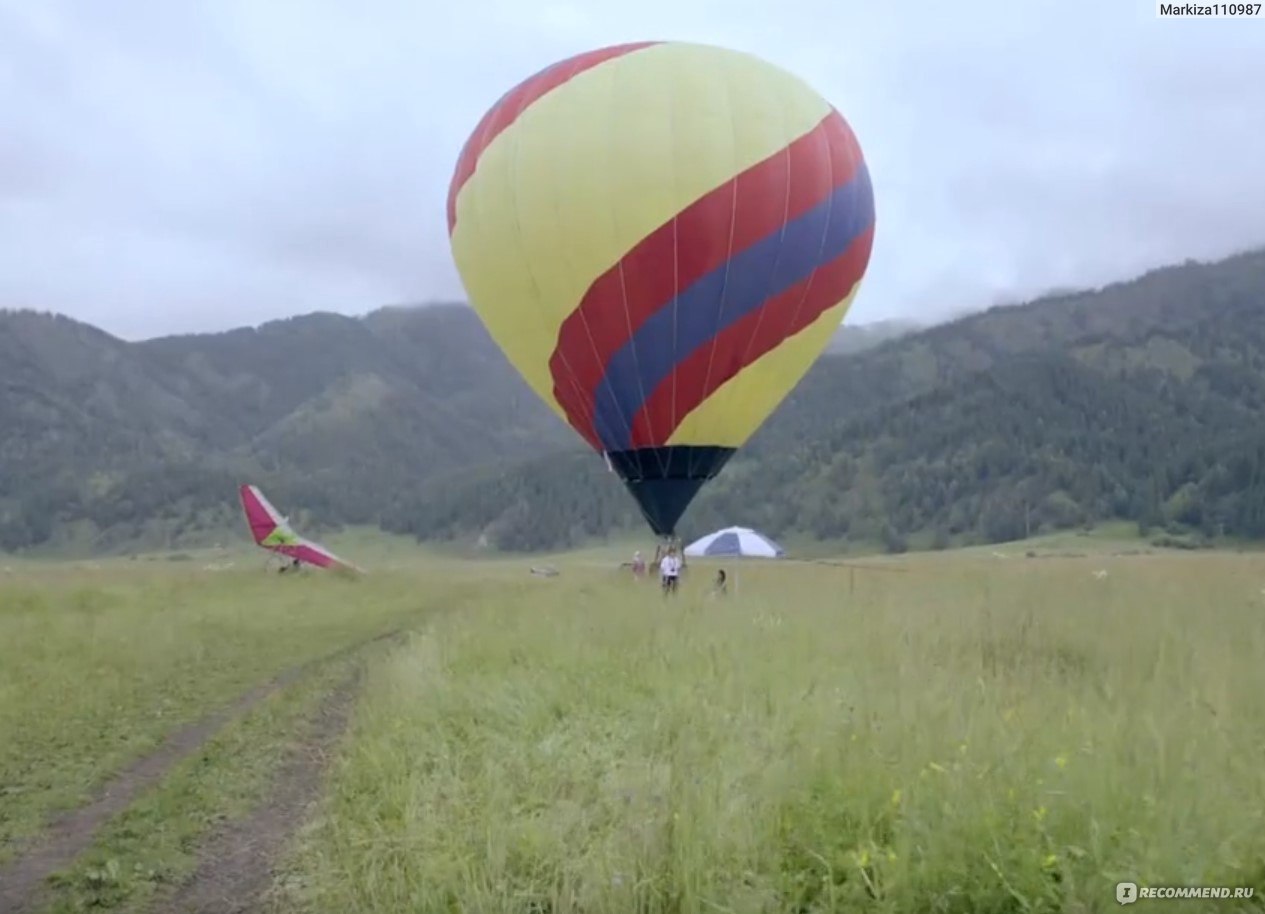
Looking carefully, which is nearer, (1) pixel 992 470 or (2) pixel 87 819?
(2) pixel 87 819

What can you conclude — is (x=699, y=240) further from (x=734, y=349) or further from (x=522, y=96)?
(x=522, y=96)

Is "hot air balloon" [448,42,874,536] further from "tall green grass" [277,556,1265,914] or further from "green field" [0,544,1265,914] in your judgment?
"tall green grass" [277,556,1265,914]

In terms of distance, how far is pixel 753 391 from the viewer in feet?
66.2

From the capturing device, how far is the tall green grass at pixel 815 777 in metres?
4.52

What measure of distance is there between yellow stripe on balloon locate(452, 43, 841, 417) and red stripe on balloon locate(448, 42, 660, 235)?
0.21 m

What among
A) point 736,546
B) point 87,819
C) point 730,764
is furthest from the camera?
point 736,546

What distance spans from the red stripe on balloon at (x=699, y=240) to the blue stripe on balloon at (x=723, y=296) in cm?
14

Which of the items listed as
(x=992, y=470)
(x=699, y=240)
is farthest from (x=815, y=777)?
(x=992, y=470)

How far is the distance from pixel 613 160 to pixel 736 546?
7.35 metres

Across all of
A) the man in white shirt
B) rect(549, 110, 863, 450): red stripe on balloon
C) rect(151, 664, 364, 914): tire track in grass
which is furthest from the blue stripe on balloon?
rect(151, 664, 364, 914): tire track in grass

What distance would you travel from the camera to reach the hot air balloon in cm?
1841

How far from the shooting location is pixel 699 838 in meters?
4.86

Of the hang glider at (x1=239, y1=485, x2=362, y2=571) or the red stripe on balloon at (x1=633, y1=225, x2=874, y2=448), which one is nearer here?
the red stripe on balloon at (x1=633, y1=225, x2=874, y2=448)

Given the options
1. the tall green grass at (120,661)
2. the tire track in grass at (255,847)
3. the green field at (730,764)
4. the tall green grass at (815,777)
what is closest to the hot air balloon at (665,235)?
the tall green grass at (120,661)
